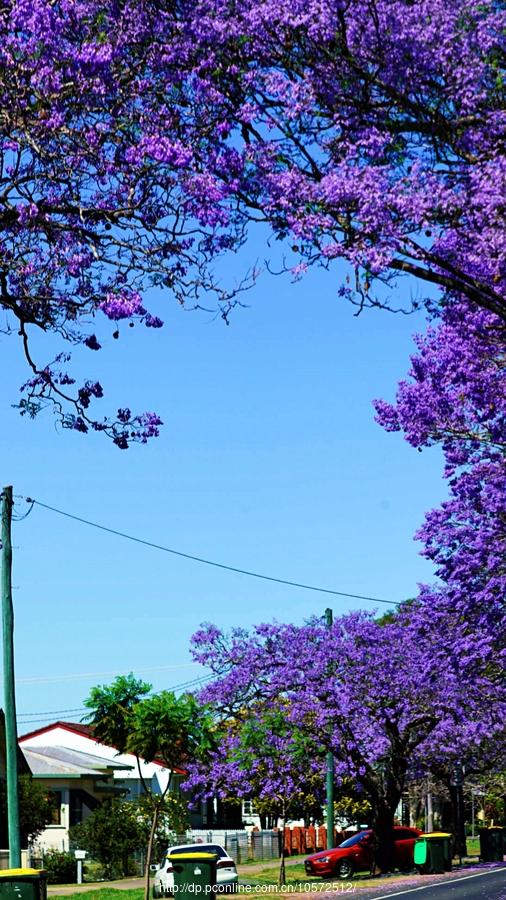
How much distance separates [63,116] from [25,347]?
3.33m

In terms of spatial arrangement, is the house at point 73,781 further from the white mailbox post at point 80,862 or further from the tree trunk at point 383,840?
the tree trunk at point 383,840

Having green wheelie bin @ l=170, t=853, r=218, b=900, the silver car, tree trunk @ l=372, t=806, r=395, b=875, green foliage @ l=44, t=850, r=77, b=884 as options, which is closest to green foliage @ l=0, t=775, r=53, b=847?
green foliage @ l=44, t=850, r=77, b=884

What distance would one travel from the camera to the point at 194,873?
22.9 m

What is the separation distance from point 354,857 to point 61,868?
29.7 ft

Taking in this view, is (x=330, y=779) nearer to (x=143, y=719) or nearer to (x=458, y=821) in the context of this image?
(x=143, y=719)

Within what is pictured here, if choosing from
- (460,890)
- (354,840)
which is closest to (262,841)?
(354,840)

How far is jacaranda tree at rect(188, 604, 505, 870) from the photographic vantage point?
116 ft

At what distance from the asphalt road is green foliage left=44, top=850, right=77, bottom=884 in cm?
1270

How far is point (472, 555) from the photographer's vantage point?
2492 cm

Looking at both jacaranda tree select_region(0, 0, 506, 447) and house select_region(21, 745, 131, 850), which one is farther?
house select_region(21, 745, 131, 850)

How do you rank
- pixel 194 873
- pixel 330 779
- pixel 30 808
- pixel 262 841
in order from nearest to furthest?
pixel 194 873, pixel 330 779, pixel 30 808, pixel 262 841

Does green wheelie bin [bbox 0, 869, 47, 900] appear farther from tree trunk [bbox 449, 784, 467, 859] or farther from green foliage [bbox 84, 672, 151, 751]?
tree trunk [bbox 449, 784, 467, 859]

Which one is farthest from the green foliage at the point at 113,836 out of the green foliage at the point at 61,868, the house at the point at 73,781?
the house at the point at 73,781

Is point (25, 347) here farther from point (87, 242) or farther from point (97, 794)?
point (97, 794)
